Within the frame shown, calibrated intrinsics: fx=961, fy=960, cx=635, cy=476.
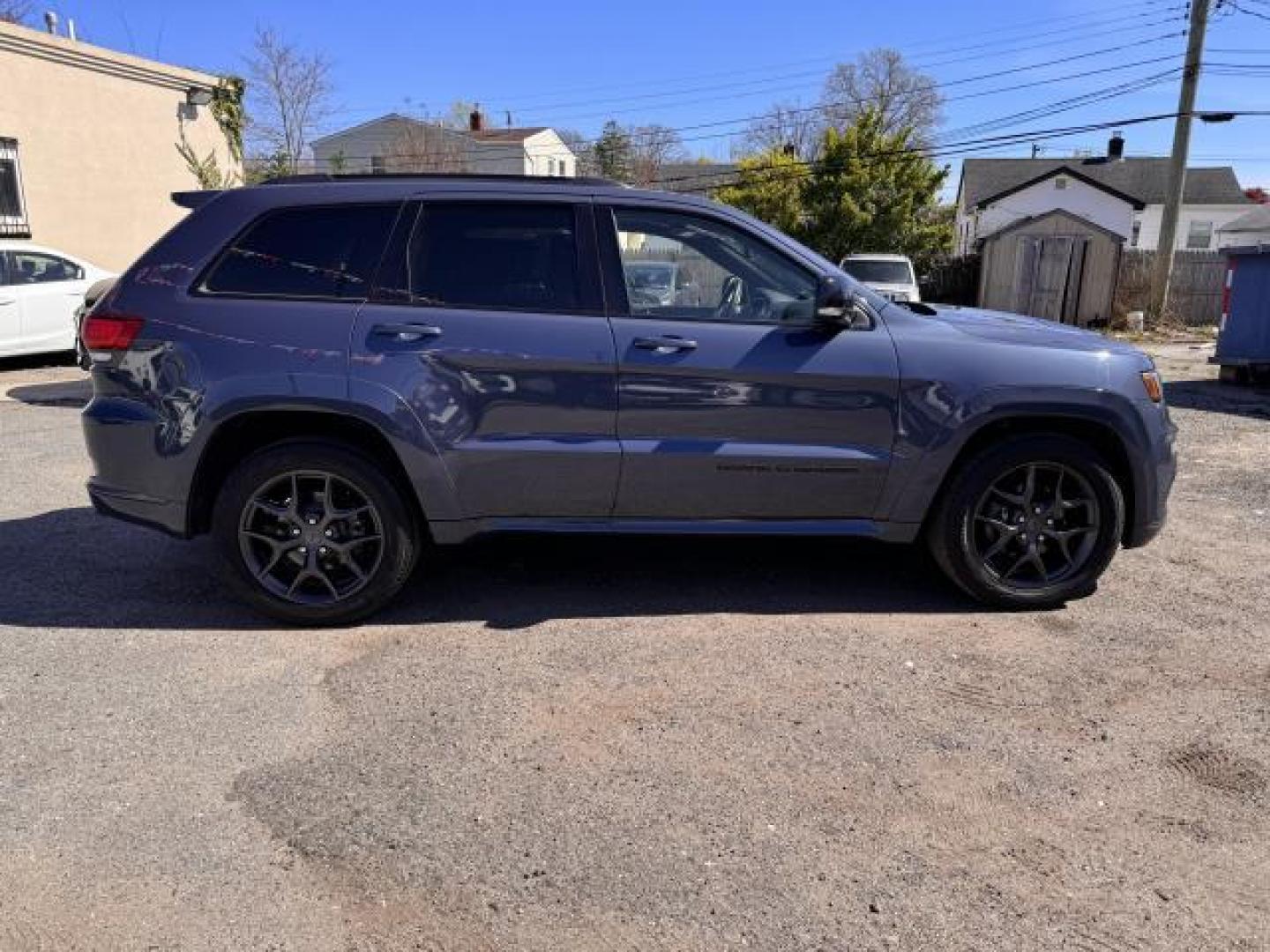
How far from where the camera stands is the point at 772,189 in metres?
33.5

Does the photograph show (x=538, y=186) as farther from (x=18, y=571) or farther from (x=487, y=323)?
(x=18, y=571)

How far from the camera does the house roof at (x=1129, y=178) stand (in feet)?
151

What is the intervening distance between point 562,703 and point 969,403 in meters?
2.23

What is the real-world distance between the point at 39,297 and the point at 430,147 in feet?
124

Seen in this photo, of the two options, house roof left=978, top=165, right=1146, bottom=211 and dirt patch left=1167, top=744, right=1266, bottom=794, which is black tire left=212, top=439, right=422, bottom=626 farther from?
house roof left=978, top=165, right=1146, bottom=211

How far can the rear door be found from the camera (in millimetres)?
4172

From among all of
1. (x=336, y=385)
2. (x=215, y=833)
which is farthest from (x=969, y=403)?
(x=215, y=833)

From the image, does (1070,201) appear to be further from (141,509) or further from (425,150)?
(141,509)

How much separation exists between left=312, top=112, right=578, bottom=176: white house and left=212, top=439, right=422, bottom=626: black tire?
1735 inches

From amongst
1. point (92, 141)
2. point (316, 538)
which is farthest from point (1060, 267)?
point (316, 538)

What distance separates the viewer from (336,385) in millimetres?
4148

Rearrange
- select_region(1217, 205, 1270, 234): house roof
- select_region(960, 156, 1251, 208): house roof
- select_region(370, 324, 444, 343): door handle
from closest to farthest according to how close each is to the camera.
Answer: select_region(370, 324, 444, 343): door handle
select_region(1217, 205, 1270, 234): house roof
select_region(960, 156, 1251, 208): house roof

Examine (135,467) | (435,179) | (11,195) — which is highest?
(11,195)

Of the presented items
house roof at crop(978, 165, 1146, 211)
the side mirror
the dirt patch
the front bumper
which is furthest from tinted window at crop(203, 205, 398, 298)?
house roof at crop(978, 165, 1146, 211)
